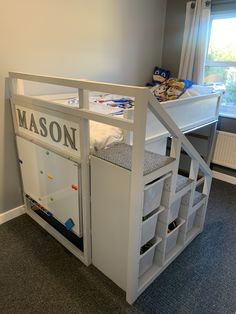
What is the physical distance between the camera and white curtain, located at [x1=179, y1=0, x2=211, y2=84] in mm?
2610

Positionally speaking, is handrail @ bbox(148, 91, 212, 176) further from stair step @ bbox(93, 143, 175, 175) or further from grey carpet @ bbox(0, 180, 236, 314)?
grey carpet @ bbox(0, 180, 236, 314)

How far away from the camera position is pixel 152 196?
1310 mm

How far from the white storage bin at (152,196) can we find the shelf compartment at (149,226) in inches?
1.6

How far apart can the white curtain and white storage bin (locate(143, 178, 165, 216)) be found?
76.2 inches

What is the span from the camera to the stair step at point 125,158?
124 centimetres

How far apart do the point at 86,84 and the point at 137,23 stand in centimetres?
193

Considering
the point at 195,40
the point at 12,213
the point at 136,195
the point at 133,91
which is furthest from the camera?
the point at 195,40

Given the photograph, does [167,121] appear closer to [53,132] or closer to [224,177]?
[53,132]

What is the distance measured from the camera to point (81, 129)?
4.30 feet

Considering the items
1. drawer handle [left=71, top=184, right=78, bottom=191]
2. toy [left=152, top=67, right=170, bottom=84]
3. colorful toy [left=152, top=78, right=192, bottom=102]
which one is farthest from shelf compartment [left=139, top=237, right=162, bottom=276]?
toy [left=152, top=67, right=170, bottom=84]

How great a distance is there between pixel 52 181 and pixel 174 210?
86cm

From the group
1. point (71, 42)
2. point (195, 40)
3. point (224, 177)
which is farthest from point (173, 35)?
point (224, 177)

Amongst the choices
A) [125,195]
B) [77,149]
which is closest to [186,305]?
[125,195]

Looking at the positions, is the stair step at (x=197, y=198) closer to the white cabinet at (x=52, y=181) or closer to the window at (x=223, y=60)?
the white cabinet at (x=52, y=181)
